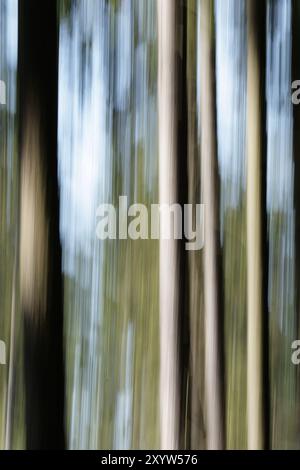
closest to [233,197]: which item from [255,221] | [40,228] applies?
[255,221]

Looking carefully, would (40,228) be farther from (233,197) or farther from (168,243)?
(233,197)

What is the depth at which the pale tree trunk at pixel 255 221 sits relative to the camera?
93 cm

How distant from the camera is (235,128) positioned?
0.94 meters

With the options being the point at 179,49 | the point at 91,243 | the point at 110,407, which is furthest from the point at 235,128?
the point at 110,407

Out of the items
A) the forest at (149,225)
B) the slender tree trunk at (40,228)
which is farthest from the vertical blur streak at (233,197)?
the slender tree trunk at (40,228)

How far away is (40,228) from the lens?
0.87m

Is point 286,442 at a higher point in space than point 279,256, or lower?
lower

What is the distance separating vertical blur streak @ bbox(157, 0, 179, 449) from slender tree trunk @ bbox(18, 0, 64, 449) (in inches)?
6.1

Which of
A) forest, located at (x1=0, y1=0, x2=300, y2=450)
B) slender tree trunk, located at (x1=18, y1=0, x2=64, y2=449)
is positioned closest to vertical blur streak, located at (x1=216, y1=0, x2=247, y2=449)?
forest, located at (x1=0, y1=0, x2=300, y2=450)

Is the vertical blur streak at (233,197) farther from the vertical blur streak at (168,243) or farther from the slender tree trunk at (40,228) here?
the slender tree trunk at (40,228)

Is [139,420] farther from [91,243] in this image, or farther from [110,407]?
[91,243]

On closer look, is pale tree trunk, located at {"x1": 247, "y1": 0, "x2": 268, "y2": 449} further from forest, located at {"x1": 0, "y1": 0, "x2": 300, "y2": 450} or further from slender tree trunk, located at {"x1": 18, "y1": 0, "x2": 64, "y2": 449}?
slender tree trunk, located at {"x1": 18, "y1": 0, "x2": 64, "y2": 449}

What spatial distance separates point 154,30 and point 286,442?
68 cm

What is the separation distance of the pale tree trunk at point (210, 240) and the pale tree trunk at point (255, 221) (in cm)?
5
